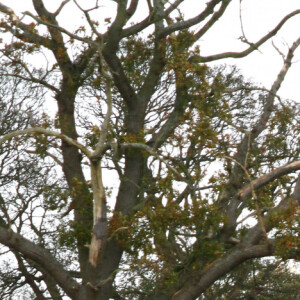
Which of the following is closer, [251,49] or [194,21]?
[194,21]

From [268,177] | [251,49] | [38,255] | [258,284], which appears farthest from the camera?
[258,284]

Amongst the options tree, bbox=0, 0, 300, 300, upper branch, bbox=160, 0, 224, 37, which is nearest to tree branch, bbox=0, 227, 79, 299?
tree, bbox=0, 0, 300, 300

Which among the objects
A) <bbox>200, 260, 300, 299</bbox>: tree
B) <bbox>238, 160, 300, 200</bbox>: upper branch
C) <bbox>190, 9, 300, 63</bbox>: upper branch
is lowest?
<bbox>238, 160, 300, 200</bbox>: upper branch

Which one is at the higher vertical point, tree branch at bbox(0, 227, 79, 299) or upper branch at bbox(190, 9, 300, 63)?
upper branch at bbox(190, 9, 300, 63)

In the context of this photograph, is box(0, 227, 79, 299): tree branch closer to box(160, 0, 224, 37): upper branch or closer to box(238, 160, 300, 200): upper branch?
box(238, 160, 300, 200): upper branch

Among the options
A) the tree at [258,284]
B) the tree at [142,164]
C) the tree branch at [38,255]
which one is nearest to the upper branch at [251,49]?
the tree at [142,164]

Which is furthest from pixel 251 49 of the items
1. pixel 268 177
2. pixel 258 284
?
pixel 258 284

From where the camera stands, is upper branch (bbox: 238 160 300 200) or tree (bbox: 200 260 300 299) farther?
tree (bbox: 200 260 300 299)

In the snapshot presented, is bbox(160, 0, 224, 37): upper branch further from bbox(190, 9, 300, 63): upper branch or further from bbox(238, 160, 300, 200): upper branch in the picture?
bbox(238, 160, 300, 200): upper branch

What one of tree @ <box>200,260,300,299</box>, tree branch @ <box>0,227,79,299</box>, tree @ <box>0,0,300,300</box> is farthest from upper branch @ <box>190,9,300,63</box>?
tree branch @ <box>0,227,79,299</box>

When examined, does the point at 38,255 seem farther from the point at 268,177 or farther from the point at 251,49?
the point at 251,49

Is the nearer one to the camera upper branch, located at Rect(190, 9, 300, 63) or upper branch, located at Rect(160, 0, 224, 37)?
upper branch, located at Rect(160, 0, 224, 37)

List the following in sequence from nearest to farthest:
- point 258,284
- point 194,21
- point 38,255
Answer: point 38,255
point 194,21
point 258,284

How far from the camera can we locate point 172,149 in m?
16.0
